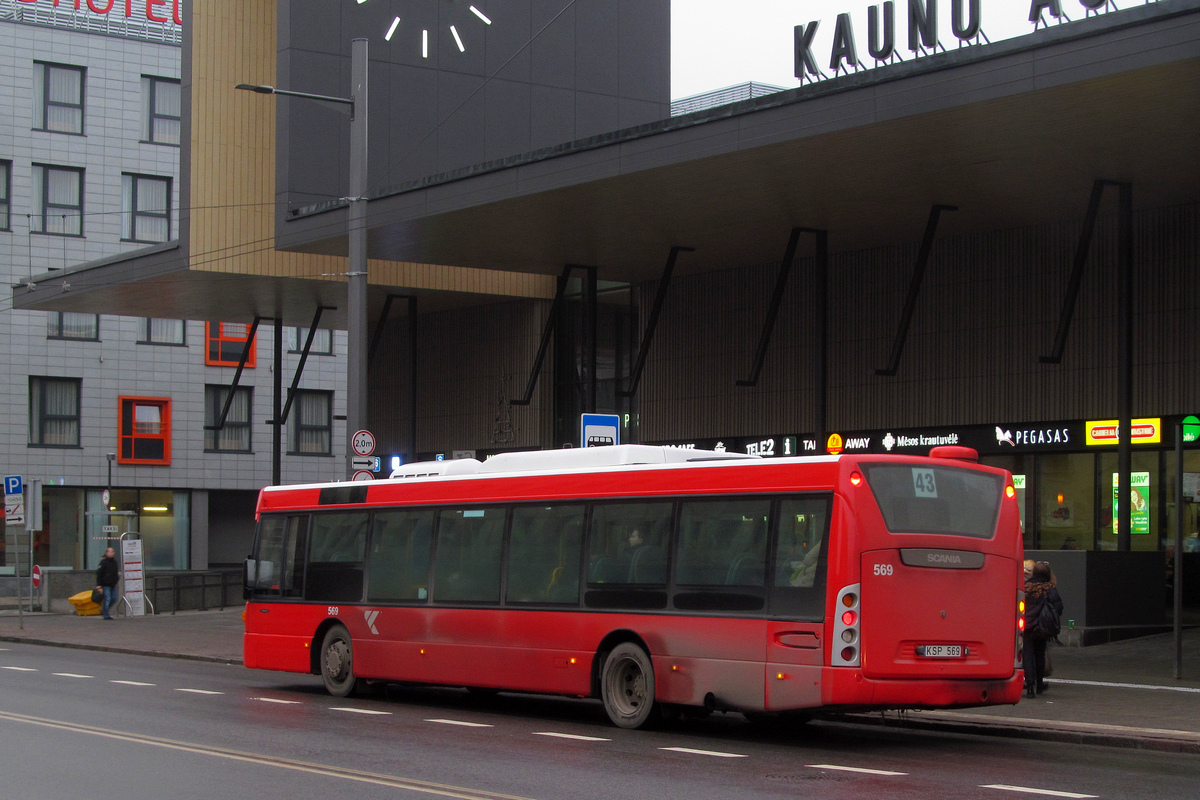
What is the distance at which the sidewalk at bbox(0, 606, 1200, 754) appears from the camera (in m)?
13.6

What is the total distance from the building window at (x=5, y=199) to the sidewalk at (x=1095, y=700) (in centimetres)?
2846

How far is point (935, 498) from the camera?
516 inches

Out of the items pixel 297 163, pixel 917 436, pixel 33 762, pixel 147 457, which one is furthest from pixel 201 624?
pixel 147 457

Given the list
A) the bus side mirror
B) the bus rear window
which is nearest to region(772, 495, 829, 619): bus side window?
the bus rear window

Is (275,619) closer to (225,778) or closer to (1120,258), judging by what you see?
(225,778)

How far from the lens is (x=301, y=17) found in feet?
102

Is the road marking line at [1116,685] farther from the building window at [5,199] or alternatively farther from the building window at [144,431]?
the building window at [5,199]

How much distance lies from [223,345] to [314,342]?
4.07 m

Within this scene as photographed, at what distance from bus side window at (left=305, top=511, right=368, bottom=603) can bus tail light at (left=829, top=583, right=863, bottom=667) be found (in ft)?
23.5

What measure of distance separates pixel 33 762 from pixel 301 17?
2261 cm

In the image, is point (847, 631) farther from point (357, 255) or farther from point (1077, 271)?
point (357, 255)

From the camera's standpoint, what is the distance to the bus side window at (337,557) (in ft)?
58.9

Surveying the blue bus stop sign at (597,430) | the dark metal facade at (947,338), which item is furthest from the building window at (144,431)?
the blue bus stop sign at (597,430)

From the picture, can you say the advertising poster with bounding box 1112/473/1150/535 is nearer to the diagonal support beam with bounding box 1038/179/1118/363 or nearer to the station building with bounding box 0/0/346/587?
the diagonal support beam with bounding box 1038/179/1118/363
